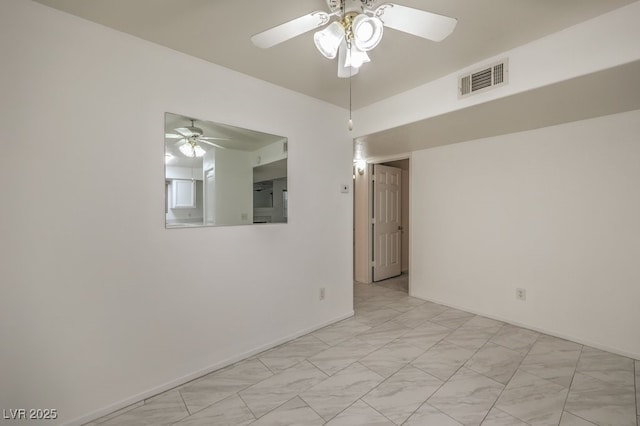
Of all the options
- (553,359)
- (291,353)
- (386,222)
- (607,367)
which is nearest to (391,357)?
(291,353)

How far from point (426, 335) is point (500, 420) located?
110 cm

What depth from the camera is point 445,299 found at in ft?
11.7

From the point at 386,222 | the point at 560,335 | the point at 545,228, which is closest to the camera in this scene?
the point at 560,335

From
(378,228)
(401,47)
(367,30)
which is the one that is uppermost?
(401,47)

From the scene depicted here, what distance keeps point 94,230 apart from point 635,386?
3.86 m

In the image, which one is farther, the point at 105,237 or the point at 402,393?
the point at 402,393

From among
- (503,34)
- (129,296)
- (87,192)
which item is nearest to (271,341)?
(129,296)

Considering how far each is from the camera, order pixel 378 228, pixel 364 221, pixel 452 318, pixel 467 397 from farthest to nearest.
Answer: pixel 378 228, pixel 364 221, pixel 452 318, pixel 467 397

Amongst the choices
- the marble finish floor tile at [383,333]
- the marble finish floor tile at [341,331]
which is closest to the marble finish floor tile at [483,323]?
the marble finish floor tile at [383,333]

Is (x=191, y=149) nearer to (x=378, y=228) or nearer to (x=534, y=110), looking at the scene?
(x=534, y=110)

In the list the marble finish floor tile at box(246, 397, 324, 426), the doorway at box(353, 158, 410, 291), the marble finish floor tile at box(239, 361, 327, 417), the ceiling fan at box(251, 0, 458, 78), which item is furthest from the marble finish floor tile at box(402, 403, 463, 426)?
the doorway at box(353, 158, 410, 291)

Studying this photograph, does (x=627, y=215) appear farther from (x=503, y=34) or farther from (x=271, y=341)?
(x=271, y=341)

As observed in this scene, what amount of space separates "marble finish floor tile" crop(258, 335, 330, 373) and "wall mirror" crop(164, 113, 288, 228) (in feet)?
3.94

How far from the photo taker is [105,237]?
1654 millimetres
